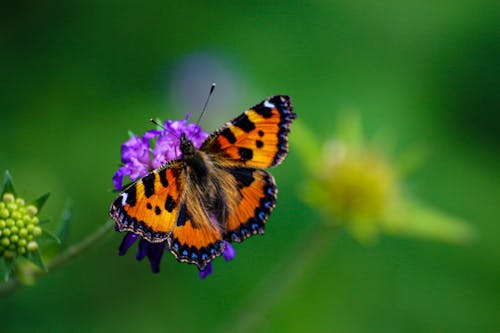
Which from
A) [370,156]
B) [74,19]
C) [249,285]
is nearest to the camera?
[370,156]

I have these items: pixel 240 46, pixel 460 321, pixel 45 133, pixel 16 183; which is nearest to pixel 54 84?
pixel 45 133

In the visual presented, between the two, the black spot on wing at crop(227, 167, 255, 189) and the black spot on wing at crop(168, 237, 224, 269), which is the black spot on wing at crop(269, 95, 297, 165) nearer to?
the black spot on wing at crop(227, 167, 255, 189)

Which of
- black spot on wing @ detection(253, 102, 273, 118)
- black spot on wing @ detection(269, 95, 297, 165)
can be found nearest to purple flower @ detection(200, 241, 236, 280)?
black spot on wing @ detection(269, 95, 297, 165)

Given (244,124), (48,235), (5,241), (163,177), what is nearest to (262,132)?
(244,124)

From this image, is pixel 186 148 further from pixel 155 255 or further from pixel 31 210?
pixel 31 210

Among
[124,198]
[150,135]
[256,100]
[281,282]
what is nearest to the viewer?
[124,198]

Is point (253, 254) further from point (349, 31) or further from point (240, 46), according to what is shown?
point (349, 31)

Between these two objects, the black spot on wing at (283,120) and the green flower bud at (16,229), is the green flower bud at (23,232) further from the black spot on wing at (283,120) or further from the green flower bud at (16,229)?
the black spot on wing at (283,120)
